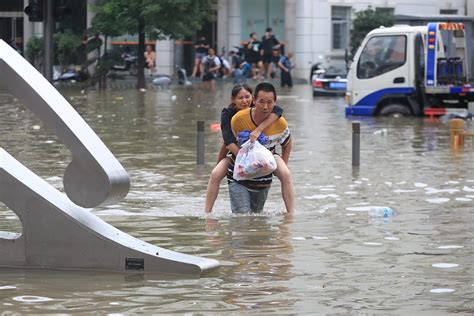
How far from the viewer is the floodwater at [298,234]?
342 inches

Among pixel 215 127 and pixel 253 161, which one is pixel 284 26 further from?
pixel 253 161

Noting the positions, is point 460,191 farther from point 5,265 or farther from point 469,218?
point 5,265

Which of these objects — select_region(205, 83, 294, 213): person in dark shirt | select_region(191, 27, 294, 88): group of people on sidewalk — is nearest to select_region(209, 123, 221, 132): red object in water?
select_region(205, 83, 294, 213): person in dark shirt

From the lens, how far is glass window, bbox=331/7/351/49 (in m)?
62.0

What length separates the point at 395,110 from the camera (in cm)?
3161

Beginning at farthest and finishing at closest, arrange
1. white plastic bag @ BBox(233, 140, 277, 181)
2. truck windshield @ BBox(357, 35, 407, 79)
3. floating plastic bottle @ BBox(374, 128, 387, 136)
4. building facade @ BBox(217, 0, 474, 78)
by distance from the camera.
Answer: building facade @ BBox(217, 0, 474, 78), truck windshield @ BBox(357, 35, 407, 79), floating plastic bottle @ BBox(374, 128, 387, 136), white plastic bag @ BBox(233, 140, 277, 181)

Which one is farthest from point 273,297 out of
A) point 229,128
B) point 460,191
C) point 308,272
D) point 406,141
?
point 406,141

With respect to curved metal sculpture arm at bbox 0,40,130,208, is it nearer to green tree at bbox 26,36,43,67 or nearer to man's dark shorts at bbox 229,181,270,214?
man's dark shorts at bbox 229,181,270,214

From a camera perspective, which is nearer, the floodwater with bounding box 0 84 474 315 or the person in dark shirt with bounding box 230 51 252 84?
the floodwater with bounding box 0 84 474 315

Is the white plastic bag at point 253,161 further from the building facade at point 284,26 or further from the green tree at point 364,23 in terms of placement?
the building facade at point 284,26

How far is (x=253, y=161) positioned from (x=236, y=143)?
0.38 meters

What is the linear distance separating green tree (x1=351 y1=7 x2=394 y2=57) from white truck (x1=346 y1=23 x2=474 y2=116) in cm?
2485

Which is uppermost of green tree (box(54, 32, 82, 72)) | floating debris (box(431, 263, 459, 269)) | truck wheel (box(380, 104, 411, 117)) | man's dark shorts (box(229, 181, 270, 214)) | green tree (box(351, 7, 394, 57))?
green tree (box(351, 7, 394, 57))

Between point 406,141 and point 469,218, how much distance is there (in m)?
10.7
